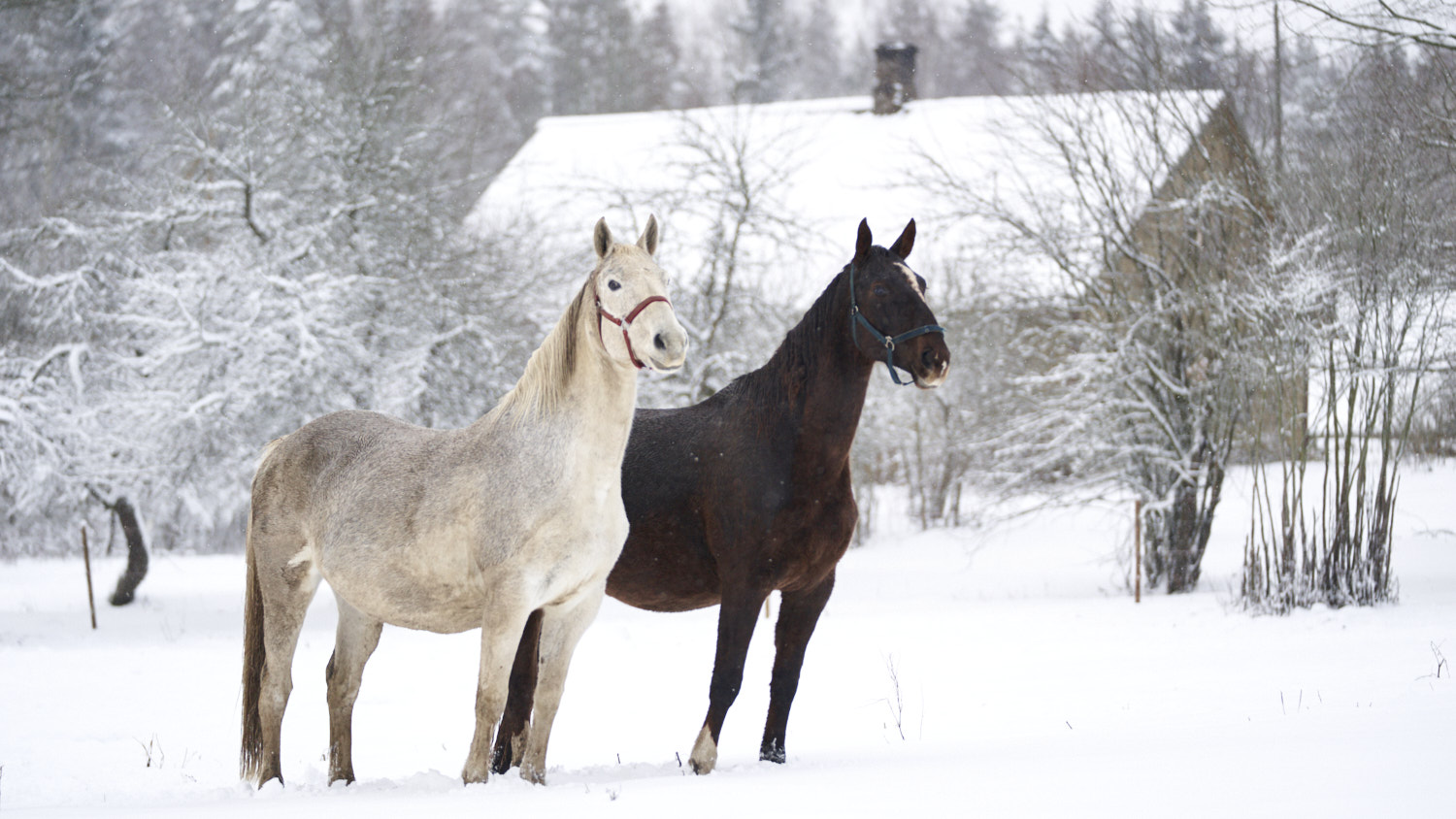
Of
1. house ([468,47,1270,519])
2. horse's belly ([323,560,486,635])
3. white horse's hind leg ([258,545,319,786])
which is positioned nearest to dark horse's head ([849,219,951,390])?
horse's belly ([323,560,486,635])

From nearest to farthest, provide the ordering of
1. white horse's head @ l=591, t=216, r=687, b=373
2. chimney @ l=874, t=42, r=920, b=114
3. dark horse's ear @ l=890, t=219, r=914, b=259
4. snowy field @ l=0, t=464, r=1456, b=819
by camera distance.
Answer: snowy field @ l=0, t=464, r=1456, b=819, white horse's head @ l=591, t=216, r=687, b=373, dark horse's ear @ l=890, t=219, r=914, b=259, chimney @ l=874, t=42, r=920, b=114

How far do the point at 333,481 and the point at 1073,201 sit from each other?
1164 cm

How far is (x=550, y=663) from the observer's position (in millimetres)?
4203

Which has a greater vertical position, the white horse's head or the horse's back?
the white horse's head

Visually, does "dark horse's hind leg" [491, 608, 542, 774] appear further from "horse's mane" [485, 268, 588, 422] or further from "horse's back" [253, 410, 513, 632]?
"horse's mane" [485, 268, 588, 422]

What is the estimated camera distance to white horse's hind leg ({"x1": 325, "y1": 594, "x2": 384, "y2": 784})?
4.75m

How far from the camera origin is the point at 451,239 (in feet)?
56.5

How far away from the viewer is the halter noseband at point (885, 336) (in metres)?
4.28

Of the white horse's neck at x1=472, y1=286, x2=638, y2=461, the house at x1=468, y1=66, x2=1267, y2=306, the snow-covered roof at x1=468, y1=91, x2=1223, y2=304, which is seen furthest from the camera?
the snow-covered roof at x1=468, y1=91, x2=1223, y2=304

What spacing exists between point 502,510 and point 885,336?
1.58 metres

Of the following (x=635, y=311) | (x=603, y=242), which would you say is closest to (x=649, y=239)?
(x=603, y=242)

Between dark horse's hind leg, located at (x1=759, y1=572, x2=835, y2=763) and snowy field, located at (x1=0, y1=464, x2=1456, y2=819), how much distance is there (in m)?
0.16

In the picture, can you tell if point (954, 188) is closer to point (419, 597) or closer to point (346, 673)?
point (346, 673)

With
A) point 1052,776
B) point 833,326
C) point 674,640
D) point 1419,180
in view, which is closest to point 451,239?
point 674,640
